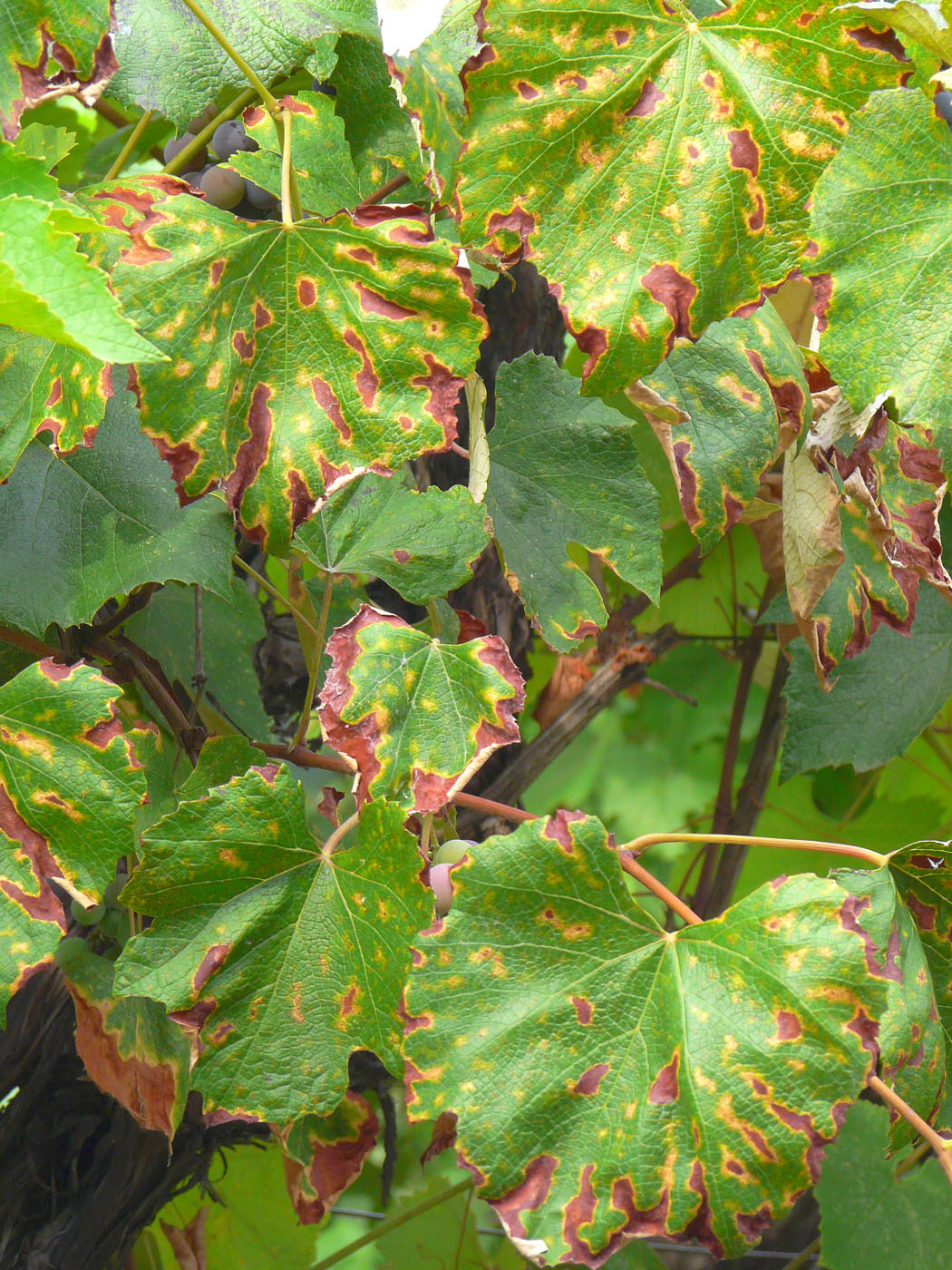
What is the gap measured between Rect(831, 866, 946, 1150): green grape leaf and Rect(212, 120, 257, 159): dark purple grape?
62 cm

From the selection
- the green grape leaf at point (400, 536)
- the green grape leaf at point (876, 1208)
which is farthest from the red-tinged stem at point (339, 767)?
the green grape leaf at point (876, 1208)

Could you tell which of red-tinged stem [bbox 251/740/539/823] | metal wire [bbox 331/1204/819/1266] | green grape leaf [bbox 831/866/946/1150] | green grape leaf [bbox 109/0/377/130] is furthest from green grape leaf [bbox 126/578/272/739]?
metal wire [bbox 331/1204/819/1266]

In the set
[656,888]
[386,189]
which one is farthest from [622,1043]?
[386,189]

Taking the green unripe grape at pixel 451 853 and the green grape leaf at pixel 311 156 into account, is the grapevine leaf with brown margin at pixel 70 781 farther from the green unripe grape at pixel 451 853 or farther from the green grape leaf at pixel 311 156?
the green grape leaf at pixel 311 156

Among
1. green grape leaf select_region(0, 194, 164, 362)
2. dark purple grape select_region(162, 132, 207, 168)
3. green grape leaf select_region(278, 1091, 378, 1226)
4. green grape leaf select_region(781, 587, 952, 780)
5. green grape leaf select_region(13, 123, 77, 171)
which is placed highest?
green grape leaf select_region(13, 123, 77, 171)

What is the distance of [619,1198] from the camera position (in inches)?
20.8

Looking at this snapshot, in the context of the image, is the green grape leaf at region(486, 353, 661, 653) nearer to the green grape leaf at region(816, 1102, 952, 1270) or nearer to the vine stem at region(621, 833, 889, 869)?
the vine stem at region(621, 833, 889, 869)

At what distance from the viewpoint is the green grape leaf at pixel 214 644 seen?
86 centimetres

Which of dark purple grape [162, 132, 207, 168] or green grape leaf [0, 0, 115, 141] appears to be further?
dark purple grape [162, 132, 207, 168]

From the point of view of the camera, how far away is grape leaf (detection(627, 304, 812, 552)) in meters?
0.66

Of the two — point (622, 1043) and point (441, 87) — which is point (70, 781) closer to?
point (622, 1043)

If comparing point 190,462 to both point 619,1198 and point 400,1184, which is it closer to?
point 619,1198

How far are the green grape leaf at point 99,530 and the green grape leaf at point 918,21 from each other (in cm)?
43

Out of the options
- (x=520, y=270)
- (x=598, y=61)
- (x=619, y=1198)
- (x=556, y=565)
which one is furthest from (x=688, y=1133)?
(x=520, y=270)
